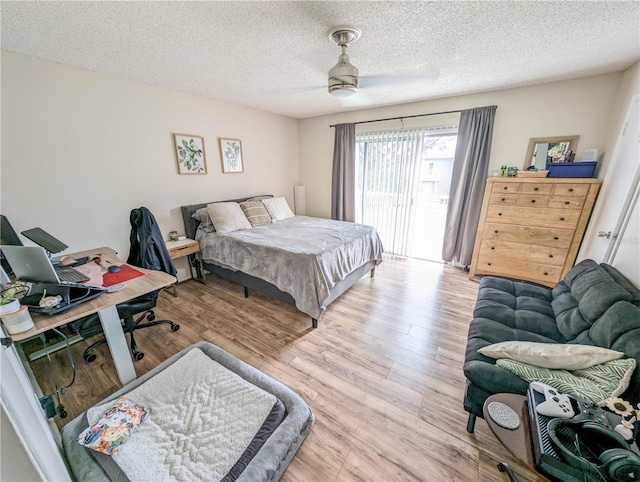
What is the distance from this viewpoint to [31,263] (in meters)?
1.37

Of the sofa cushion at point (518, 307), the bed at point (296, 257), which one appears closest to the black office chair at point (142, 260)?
the bed at point (296, 257)

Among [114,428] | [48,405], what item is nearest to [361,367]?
[114,428]

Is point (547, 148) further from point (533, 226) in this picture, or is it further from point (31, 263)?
point (31, 263)

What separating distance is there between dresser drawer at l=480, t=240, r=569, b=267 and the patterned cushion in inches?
117

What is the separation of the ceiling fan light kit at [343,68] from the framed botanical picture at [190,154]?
84.1 inches

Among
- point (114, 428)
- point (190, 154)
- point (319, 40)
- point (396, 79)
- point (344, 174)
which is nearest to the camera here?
point (114, 428)

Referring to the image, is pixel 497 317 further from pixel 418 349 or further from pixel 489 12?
pixel 489 12

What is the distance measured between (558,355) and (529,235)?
2.18 metres

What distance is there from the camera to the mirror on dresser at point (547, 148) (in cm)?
275

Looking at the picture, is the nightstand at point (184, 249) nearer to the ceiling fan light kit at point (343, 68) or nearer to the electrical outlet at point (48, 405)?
the electrical outlet at point (48, 405)

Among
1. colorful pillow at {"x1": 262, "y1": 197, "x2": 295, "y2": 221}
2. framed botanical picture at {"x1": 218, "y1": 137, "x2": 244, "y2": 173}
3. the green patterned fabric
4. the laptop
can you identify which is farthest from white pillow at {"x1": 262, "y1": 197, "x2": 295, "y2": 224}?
the green patterned fabric

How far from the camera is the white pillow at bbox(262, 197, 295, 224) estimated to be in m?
3.79

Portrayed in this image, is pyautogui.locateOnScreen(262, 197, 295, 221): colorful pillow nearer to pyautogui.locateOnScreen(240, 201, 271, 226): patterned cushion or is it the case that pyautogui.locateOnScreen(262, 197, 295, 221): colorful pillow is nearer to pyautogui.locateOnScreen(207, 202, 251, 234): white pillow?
pyautogui.locateOnScreen(240, 201, 271, 226): patterned cushion

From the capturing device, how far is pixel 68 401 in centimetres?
159
